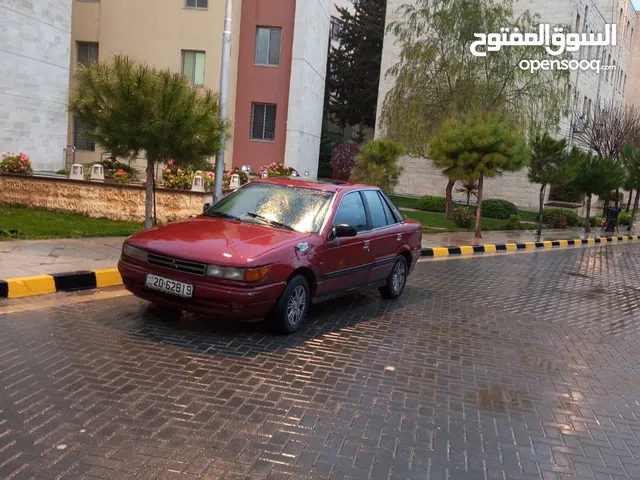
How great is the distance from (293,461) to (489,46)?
27.8m

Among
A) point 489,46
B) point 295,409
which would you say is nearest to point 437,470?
point 295,409

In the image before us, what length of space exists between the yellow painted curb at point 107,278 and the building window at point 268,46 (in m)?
22.3

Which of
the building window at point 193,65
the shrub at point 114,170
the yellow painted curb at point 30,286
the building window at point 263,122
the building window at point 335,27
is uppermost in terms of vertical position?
the building window at point 335,27

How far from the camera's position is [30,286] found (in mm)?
7539

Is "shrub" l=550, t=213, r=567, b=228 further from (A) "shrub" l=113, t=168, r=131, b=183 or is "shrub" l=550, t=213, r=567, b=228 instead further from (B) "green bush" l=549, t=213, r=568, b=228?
(A) "shrub" l=113, t=168, r=131, b=183

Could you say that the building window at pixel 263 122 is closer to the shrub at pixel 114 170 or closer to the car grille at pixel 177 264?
the shrub at pixel 114 170

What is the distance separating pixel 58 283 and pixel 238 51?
2317 centimetres

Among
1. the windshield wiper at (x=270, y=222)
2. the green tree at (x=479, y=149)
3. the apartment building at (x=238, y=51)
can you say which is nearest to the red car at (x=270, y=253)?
the windshield wiper at (x=270, y=222)

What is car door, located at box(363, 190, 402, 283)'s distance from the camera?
829cm

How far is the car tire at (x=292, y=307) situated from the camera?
6426mm

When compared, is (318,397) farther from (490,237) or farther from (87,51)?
(87,51)

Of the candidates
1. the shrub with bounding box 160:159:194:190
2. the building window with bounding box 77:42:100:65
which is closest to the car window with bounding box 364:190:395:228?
the shrub with bounding box 160:159:194:190

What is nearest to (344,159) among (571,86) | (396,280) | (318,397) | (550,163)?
(571,86)

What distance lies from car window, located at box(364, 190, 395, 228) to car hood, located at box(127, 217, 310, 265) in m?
1.74
